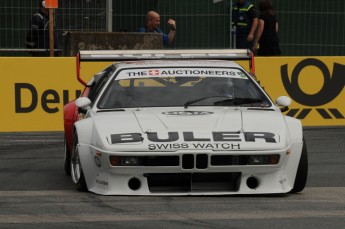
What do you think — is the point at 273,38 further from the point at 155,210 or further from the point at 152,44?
the point at 155,210

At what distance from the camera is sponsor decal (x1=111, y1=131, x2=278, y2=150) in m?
9.79

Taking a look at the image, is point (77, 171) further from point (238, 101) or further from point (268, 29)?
point (268, 29)

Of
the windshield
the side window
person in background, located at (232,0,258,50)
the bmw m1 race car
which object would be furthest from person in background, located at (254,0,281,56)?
the bmw m1 race car

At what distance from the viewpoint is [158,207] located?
30.5ft

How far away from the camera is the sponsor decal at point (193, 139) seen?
32.1ft

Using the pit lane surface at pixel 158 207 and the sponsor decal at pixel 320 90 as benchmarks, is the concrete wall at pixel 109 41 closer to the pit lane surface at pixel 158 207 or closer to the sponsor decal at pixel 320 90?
the sponsor decal at pixel 320 90

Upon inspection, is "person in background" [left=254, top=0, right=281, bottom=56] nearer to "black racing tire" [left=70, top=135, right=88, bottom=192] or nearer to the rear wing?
the rear wing

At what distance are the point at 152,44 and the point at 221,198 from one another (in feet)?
38.4

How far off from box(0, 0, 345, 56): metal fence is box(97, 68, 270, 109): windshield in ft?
35.9

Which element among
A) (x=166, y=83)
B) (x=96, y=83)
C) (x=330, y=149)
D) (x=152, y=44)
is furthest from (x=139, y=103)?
(x=152, y=44)

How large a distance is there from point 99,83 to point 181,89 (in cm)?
104

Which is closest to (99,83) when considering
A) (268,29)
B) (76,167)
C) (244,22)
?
(76,167)

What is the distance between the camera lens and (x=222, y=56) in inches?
528

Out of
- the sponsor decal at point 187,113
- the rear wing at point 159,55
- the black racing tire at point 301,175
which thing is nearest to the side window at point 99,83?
the rear wing at point 159,55
